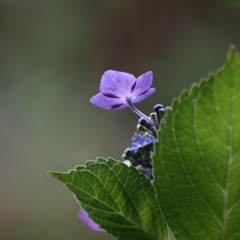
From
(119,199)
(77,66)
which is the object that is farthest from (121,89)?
(77,66)

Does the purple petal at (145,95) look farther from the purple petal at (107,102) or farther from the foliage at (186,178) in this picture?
the foliage at (186,178)

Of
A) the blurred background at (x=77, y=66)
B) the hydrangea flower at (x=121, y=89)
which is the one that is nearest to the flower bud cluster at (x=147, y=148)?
the hydrangea flower at (x=121, y=89)

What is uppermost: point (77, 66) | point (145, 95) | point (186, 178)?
point (77, 66)

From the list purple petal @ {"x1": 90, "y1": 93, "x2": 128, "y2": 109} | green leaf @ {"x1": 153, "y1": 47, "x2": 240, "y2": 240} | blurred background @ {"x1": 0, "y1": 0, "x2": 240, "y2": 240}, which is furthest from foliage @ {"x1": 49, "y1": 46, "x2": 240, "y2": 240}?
blurred background @ {"x1": 0, "y1": 0, "x2": 240, "y2": 240}

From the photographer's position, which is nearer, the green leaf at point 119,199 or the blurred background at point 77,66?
the green leaf at point 119,199

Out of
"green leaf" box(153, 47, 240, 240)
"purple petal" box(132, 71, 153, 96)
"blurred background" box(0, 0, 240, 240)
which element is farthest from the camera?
"blurred background" box(0, 0, 240, 240)

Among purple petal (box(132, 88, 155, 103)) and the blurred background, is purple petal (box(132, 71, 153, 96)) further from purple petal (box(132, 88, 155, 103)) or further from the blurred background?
the blurred background

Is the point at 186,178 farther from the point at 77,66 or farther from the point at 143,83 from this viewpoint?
the point at 77,66
